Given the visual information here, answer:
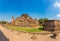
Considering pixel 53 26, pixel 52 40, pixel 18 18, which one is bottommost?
pixel 52 40

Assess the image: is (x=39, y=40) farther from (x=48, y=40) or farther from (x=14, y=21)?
(x=14, y=21)

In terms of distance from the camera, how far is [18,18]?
45.0 meters

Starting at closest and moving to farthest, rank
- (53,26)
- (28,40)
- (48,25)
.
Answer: (28,40)
(53,26)
(48,25)

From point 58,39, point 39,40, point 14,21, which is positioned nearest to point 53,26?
point 58,39

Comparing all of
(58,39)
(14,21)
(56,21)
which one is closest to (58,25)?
(56,21)

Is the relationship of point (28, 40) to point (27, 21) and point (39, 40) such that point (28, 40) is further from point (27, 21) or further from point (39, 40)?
point (27, 21)

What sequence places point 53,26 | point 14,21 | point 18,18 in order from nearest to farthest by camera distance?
1. point 53,26
2. point 14,21
3. point 18,18

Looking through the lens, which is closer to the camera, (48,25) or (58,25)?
(58,25)

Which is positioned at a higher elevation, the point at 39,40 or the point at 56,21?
the point at 56,21

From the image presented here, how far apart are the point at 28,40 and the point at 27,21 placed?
31843mm

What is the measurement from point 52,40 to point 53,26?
5497mm

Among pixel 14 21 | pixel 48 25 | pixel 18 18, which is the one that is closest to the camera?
pixel 48 25

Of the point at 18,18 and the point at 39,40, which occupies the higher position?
the point at 18,18

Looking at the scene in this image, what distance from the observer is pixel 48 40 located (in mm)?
13578
